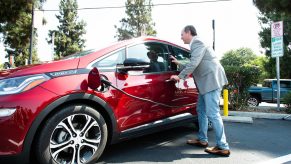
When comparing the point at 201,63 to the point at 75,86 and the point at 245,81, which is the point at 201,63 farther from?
the point at 245,81

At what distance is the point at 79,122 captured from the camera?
3.03 m

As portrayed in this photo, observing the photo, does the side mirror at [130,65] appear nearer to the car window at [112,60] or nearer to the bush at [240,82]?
the car window at [112,60]

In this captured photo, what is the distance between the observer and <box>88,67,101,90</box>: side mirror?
9.93ft

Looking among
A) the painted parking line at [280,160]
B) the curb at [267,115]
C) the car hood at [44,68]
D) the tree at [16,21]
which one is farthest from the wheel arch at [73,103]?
the tree at [16,21]

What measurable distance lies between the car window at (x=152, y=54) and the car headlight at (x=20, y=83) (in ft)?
3.86

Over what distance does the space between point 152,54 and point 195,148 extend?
1.39m

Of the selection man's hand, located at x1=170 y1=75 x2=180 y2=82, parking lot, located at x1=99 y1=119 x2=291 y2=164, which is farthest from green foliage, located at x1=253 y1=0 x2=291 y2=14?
man's hand, located at x1=170 y1=75 x2=180 y2=82

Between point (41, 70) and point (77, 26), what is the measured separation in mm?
42821

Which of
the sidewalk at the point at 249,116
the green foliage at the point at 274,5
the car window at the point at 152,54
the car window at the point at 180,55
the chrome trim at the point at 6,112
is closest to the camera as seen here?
the chrome trim at the point at 6,112

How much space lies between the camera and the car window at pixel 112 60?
10.8 feet

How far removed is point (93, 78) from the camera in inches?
119

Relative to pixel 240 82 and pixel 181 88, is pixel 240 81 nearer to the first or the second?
pixel 240 82

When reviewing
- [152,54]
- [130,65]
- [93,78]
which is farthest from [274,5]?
[93,78]

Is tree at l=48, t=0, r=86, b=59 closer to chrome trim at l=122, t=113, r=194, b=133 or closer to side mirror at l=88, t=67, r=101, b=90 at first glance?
chrome trim at l=122, t=113, r=194, b=133
